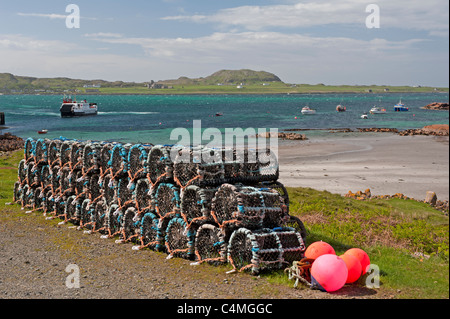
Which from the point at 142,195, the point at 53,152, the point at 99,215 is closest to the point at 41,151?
the point at 53,152

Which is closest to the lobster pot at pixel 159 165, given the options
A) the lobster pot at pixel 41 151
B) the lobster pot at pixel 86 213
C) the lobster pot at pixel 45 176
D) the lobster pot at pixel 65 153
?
the lobster pot at pixel 86 213

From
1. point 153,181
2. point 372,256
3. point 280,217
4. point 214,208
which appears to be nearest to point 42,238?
point 153,181

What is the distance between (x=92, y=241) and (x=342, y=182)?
19818 mm

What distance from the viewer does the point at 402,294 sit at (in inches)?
358

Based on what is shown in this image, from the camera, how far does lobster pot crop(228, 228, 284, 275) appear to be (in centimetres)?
1030

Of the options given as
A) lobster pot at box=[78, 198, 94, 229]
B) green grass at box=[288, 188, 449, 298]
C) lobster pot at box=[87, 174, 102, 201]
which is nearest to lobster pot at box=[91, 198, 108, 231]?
lobster pot at box=[78, 198, 94, 229]

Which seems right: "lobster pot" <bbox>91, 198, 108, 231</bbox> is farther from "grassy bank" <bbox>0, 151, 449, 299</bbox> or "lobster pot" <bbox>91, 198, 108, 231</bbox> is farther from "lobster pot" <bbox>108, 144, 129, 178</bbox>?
"grassy bank" <bbox>0, 151, 449, 299</bbox>

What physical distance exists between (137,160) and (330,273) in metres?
7.38

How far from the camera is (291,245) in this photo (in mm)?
10805

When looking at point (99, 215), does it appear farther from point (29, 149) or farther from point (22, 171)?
point (22, 171)

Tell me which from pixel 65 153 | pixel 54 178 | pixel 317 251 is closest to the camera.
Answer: pixel 317 251
